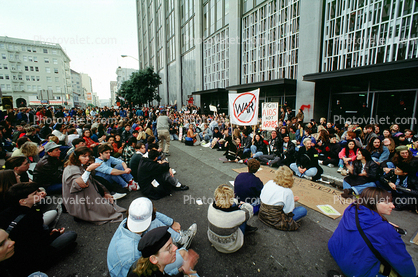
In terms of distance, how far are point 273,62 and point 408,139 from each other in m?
9.63

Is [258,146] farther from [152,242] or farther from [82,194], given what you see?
[152,242]

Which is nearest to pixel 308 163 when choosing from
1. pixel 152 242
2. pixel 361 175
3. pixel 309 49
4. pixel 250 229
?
pixel 361 175

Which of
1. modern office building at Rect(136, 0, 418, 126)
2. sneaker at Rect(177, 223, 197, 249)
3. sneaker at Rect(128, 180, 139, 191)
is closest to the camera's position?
sneaker at Rect(177, 223, 197, 249)

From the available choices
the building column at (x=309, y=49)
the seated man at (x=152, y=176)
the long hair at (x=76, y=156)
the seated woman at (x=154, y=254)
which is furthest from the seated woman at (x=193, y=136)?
the seated woman at (x=154, y=254)

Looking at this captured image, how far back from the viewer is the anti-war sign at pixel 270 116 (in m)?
7.86

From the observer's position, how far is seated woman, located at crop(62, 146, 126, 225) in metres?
3.64

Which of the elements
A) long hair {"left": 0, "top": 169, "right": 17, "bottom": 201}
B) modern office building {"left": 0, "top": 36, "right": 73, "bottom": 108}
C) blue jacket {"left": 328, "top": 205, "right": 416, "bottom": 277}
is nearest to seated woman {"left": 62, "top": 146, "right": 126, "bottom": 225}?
long hair {"left": 0, "top": 169, "right": 17, "bottom": 201}

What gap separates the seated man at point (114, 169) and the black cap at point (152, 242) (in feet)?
11.8

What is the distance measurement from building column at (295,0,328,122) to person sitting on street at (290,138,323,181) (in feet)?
20.3

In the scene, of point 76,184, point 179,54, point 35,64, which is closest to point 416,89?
point 76,184

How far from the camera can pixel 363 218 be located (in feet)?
7.79

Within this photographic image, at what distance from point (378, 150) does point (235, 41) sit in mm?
14895

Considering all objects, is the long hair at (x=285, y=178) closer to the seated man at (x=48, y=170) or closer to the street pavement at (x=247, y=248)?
the street pavement at (x=247, y=248)

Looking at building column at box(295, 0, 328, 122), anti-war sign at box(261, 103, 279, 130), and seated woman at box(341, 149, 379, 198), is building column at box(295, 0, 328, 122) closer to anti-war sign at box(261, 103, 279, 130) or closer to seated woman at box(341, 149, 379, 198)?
anti-war sign at box(261, 103, 279, 130)
